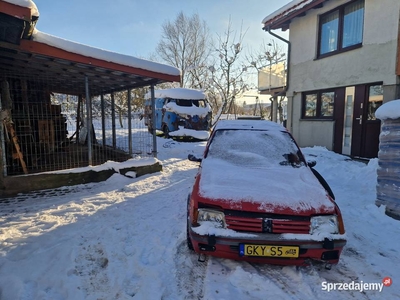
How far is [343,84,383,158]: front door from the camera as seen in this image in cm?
768

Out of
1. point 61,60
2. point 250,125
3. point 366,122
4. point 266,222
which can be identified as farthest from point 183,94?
point 266,222

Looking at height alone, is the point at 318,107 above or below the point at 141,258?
above

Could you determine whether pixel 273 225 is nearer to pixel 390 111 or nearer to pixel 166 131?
pixel 390 111

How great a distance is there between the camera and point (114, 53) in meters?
5.63

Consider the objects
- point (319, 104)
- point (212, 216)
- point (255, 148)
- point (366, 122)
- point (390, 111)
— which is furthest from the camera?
point (319, 104)

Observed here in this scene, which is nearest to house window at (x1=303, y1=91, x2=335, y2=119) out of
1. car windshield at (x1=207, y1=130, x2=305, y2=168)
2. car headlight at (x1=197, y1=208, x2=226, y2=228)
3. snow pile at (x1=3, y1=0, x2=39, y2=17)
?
car windshield at (x1=207, y1=130, x2=305, y2=168)

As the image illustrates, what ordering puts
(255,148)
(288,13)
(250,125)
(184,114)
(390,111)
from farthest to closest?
(184,114)
(288,13)
(250,125)
(390,111)
(255,148)

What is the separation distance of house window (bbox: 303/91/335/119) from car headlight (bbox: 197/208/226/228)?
823 cm

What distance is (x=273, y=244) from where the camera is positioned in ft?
8.22

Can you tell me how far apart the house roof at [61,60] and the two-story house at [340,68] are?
223 inches

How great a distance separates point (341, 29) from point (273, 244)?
8.94 metres

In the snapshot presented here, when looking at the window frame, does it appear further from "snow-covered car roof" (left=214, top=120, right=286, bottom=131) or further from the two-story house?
"snow-covered car roof" (left=214, top=120, right=286, bottom=131)

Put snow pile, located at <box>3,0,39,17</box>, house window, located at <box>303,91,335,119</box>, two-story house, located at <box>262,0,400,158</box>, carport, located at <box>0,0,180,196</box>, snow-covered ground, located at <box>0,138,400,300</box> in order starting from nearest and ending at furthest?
snow-covered ground, located at <box>0,138,400,300</box> < snow pile, located at <box>3,0,39,17</box> < carport, located at <box>0,0,180,196</box> < two-story house, located at <box>262,0,400,158</box> < house window, located at <box>303,91,335,119</box>

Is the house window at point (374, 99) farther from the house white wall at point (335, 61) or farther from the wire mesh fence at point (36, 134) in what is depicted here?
the wire mesh fence at point (36, 134)
